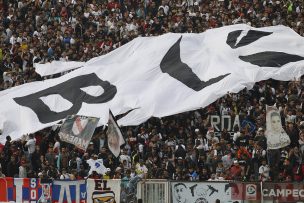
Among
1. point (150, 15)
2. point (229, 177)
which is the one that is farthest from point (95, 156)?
point (150, 15)

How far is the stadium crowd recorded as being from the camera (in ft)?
92.6

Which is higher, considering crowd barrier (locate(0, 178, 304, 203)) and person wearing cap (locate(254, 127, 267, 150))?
person wearing cap (locate(254, 127, 267, 150))

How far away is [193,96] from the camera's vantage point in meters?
30.5

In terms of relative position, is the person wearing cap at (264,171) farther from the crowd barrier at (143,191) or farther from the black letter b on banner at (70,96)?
the black letter b on banner at (70,96)

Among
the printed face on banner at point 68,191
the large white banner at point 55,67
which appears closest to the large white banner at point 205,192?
the printed face on banner at point 68,191

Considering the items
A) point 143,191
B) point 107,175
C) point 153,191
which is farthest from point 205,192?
point 107,175

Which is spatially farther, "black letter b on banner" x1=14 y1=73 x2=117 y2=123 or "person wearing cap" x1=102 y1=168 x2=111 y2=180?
"black letter b on banner" x1=14 y1=73 x2=117 y2=123

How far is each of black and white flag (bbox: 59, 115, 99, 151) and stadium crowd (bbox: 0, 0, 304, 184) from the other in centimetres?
83

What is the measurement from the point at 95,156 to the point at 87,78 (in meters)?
4.84

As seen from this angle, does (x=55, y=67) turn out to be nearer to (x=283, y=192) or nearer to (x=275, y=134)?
(x=275, y=134)

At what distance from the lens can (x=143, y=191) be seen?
25.2 metres

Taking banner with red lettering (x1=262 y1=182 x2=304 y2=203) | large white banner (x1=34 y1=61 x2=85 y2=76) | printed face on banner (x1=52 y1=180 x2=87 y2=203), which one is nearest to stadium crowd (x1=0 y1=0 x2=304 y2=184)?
large white banner (x1=34 y1=61 x2=85 y2=76)

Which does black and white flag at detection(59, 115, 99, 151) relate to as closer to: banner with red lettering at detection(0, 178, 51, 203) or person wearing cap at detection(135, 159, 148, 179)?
person wearing cap at detection(135, 159, 148, 179)

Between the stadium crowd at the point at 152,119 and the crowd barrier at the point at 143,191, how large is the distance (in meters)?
0.52
